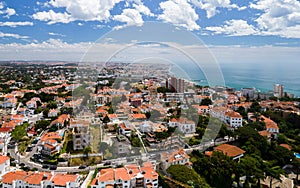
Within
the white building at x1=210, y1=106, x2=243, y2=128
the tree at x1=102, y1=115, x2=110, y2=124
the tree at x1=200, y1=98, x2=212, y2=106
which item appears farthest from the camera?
the tree at x1=200, y1=98, x2=212, y2=106

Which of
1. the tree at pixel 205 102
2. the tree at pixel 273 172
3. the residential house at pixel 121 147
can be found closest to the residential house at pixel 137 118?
the residential house at pixel 121 147

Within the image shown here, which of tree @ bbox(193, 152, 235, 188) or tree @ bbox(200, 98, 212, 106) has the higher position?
tree @ bbox(200, 98, 212, 106)

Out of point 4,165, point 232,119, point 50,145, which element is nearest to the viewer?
point 4,165

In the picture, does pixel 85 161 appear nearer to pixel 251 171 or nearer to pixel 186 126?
pixel 186 126

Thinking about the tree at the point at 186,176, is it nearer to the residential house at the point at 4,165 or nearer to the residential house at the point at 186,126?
the residential house at the point at 186,126

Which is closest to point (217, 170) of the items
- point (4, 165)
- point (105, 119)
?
point (105, 119)

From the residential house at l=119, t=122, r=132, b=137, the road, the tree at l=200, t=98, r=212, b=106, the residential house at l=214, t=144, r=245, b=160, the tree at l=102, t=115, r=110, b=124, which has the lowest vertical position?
the road

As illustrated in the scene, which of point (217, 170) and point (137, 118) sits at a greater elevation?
point (137, 118)

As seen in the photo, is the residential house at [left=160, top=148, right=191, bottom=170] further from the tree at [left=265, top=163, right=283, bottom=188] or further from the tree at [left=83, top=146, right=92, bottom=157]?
the tree at [left=83, top=146, right=92, bottom=157]

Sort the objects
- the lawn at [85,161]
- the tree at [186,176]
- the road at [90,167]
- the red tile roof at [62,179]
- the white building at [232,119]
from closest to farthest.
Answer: the tree at [186,176] → the red tile roof at [62,179] → the road at [90,167] → the lawn at [85,161] → the white building at [232,119]

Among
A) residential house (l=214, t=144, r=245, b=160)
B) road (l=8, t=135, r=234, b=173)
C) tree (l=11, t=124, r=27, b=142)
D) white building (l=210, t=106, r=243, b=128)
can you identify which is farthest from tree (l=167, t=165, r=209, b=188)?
tree (l=11, t=124, r=27, b=142)

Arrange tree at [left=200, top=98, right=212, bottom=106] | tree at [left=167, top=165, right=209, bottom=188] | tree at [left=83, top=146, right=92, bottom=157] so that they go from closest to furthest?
1. tree at [left=167, top=165, right=209, bottom=188]
2. tree at [left=83, top=146, right=92, bottom=157]
3. tree at [left=200, top=98, right=212, bottom=106]

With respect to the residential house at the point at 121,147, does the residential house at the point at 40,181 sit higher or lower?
lower
